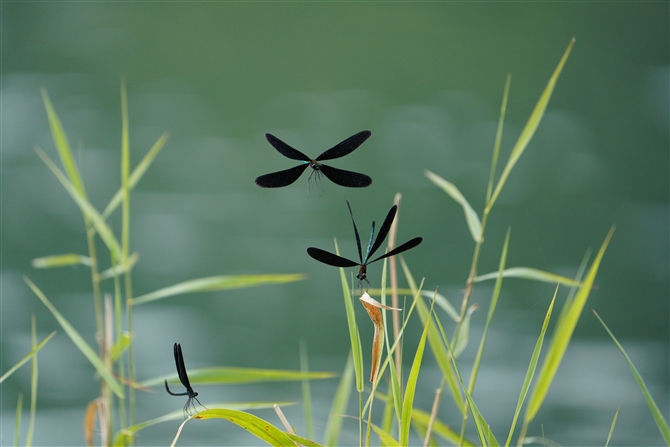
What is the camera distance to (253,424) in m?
0.39

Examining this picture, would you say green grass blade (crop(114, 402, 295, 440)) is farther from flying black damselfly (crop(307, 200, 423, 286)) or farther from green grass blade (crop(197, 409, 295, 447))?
flying black damselfly (crop(307, 200, 423, 286))

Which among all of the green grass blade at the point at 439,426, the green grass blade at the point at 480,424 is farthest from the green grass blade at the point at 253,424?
the green grass blade at the point at 439,426

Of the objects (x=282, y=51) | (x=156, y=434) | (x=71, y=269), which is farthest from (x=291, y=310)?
(x=282, y=51)

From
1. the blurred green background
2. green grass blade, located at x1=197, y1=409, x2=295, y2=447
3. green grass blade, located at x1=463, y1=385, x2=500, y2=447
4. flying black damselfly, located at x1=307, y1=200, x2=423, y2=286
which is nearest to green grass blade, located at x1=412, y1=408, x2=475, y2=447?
green grass blade, located at x1=463, y1=385, x2=500, y2=447

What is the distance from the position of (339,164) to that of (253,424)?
92.1 inches

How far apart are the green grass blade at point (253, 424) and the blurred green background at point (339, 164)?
225 centimetres

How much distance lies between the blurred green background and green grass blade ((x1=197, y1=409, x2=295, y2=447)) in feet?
7.38

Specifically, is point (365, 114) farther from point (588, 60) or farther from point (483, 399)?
point (483, 399)

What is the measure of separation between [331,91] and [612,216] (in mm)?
1731

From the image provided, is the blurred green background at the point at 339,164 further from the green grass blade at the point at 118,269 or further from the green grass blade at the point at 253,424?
the green grass blade at the point at 253,424

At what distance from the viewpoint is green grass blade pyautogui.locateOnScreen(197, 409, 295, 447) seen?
14.7 inches

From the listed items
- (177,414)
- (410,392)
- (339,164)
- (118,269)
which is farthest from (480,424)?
(339,164)

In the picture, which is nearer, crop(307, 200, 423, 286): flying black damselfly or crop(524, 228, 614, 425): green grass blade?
crop(307, 200, 423, 286): flying black damselfly

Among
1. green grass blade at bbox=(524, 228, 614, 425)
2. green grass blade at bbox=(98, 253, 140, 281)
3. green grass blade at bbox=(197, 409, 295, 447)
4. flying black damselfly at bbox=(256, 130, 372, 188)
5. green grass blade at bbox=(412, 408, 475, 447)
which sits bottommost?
green grass blade at bbox=(412, 408, 475, 447)
